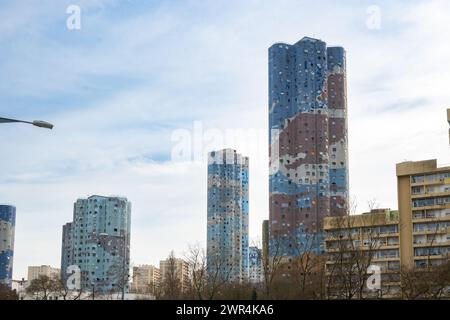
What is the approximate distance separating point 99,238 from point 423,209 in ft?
124

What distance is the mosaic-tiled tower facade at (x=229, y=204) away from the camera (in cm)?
10412

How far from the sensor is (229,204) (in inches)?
4373

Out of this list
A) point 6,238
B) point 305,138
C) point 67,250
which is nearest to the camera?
point 305,138

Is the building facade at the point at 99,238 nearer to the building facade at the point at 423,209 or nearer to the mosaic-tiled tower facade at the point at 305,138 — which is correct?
the mosaic-tiled tower facade at the point at 305,138

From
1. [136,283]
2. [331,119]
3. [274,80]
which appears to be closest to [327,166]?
[331,119]

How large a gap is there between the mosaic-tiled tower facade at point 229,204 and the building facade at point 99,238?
1981cm

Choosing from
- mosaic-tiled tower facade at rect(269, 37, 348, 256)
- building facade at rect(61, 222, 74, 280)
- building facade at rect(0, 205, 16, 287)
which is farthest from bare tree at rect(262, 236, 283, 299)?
building facade at rect(0, 205, 16, 287)

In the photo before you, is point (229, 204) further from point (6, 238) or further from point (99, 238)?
point (6, 238)

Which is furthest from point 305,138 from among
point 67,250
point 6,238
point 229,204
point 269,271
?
point 6,238

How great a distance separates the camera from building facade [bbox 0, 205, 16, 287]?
9068 centimetres
